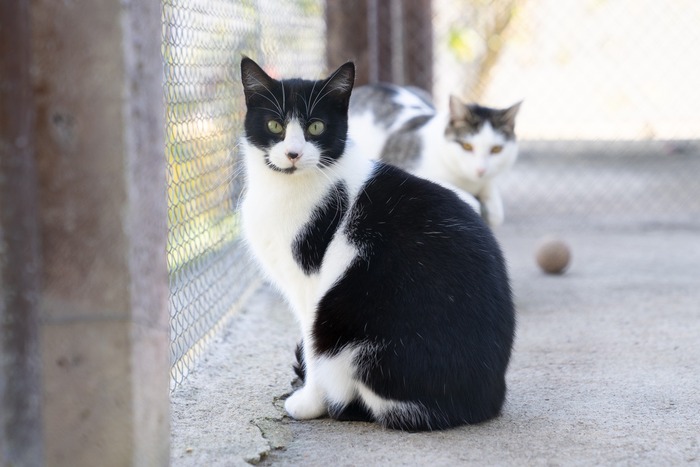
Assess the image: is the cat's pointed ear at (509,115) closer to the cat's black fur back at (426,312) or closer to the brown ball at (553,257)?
the brown ball at (553,257)

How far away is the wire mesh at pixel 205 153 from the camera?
122 inches

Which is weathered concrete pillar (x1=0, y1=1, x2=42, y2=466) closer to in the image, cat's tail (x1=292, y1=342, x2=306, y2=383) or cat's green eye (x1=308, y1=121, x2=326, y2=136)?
cat's green eye (x1=308, y1=121, x2=326, y2=136)

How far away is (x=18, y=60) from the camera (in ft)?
5.91

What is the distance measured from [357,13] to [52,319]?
165 inches

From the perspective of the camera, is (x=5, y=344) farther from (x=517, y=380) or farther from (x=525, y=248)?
(x=525, y=248)

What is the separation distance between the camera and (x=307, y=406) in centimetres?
270

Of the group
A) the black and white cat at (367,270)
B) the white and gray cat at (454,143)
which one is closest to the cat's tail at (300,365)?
the black and white cat at (367,270)

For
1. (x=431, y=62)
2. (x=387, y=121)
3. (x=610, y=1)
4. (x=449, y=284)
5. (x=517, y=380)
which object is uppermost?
(x=610, y=1)

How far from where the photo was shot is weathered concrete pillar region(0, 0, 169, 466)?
6.03 ft

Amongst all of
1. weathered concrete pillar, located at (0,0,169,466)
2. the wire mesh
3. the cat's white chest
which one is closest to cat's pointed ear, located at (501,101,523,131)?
the wire mesh

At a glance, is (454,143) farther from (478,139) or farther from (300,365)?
(300,365)

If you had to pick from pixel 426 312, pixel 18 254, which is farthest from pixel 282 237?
pixel 18 254

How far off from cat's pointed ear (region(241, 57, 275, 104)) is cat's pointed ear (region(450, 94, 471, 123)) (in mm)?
1808

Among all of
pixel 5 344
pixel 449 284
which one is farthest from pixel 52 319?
pixel 449 284
